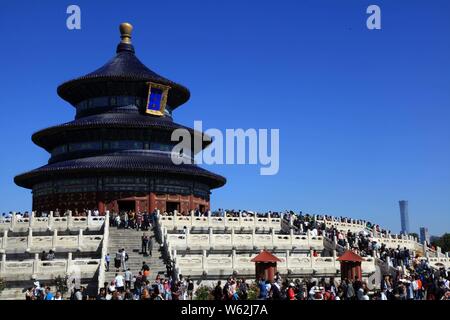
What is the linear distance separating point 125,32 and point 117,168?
19.4 m

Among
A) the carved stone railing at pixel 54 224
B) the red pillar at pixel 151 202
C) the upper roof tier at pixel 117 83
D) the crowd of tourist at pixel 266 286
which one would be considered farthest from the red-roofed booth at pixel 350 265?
the upper roof tier at pixel 117 83

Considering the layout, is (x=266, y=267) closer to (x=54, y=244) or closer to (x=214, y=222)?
(x=214, y=222)

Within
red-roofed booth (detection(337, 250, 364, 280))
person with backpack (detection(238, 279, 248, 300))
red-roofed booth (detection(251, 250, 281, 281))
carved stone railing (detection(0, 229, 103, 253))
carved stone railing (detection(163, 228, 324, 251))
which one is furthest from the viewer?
carved stone railing (detection(163, 228, 324, 251))

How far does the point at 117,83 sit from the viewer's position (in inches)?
2021

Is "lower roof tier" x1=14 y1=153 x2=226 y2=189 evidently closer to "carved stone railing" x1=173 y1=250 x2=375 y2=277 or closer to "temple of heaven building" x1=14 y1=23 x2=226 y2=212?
"temple of heaven building" x1=14 y1=23 x2=226 y2=212

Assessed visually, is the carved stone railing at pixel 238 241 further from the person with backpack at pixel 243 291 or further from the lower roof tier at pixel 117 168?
the lower roof tier at pixel 117 168

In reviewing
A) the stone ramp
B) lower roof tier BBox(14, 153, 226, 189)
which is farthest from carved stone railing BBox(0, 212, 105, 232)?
lower roof tier BBox(14, 153, 226, 189)

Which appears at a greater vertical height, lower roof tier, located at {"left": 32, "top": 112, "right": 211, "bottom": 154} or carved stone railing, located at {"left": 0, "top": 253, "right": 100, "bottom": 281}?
lower roof tier, located at {"left": 32, "top": 112, "right": 211, "bottom": 154}

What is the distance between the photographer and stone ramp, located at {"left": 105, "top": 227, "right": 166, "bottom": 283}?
25.3 m

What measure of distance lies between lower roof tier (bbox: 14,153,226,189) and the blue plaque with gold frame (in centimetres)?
463

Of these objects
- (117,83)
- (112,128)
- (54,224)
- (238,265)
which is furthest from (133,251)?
(117,83)

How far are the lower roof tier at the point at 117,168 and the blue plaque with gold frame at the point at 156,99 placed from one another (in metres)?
4.63
